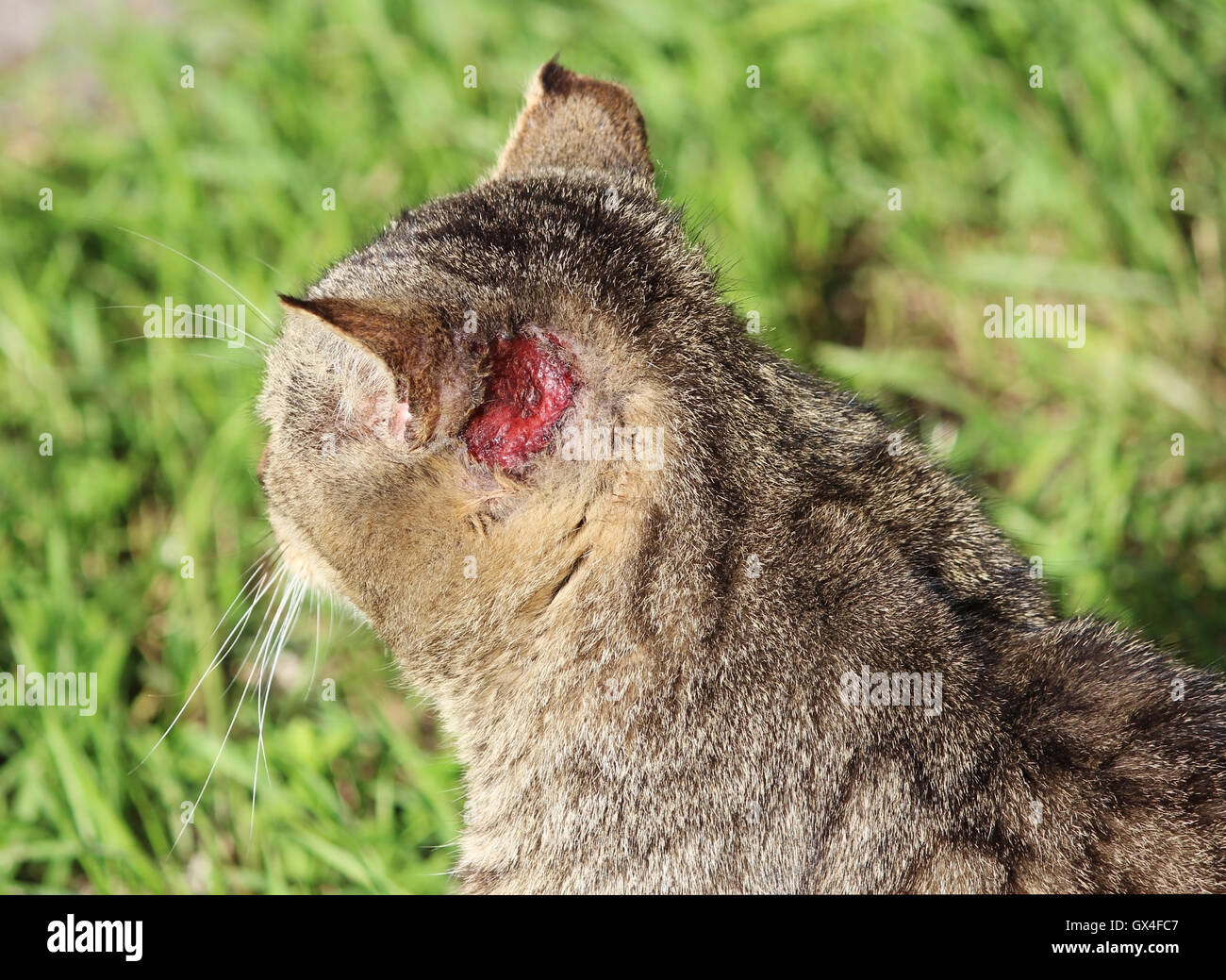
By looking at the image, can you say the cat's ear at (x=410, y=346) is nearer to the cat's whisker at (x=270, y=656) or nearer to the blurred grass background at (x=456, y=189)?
the cat's whisker at (x=270, y=656)

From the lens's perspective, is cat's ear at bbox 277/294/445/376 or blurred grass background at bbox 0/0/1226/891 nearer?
A: cat's ear at bbox 277/294/445/376

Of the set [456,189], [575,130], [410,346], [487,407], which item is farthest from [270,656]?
[410,346]

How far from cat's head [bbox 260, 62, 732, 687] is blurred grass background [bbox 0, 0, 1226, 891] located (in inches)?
51.0

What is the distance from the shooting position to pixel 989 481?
14.6ft

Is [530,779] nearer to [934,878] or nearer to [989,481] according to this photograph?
[934,878]

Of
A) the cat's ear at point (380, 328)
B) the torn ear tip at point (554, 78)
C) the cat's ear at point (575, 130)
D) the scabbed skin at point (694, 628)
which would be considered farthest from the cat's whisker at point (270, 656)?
the torn ear tip at point (554, 78)

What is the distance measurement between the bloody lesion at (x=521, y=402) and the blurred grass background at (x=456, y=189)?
1664 mm

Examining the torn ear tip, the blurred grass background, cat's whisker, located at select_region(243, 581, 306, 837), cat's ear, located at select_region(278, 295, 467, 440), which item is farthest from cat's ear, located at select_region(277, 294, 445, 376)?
the blurred grass background

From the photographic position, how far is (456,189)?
3889mm

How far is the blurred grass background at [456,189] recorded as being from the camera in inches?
153

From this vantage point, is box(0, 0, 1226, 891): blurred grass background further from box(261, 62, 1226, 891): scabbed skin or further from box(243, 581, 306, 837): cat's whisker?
box(261, 62, 1226, 891): scabbed skin

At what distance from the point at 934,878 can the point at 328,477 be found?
1387 mm

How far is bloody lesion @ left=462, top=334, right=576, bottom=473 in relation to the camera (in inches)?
85.3
